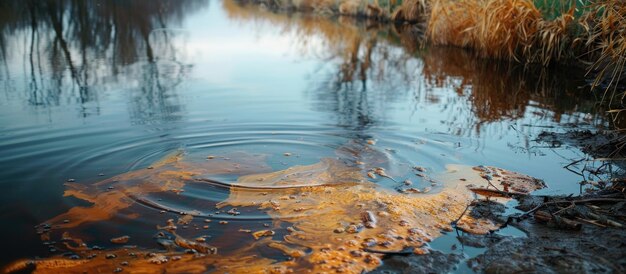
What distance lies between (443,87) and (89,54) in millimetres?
5271

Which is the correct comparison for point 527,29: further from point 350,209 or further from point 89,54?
point 89,54

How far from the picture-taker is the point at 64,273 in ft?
6.81

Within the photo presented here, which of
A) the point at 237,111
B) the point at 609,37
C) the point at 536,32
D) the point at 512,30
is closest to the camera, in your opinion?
the point at 237,111

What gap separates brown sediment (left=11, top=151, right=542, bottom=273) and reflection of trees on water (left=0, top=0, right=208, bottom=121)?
5.50ft

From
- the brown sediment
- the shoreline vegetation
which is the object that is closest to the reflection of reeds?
the shoreline vegetation

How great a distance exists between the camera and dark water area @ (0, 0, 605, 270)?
3088mm

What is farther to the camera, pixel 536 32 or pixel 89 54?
pixel 89 54

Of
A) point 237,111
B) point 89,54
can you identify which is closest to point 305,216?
point 237,111

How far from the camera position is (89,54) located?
25.9 ft

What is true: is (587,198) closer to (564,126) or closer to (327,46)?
(564,126)

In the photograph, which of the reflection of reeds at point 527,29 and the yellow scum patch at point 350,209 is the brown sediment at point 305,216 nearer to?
the yellow scum patch at point 350,209

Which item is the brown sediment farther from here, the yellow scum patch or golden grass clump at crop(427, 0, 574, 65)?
golden grass clump at crop(427, 0, 574, 65)

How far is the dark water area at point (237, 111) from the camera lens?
3.09 m

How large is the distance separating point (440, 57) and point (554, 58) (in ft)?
6.07
